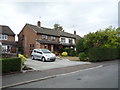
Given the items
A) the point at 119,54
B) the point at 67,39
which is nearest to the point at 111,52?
the point at 119,54

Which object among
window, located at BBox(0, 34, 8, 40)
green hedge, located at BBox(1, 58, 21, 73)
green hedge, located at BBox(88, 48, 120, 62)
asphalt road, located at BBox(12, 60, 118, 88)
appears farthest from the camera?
window, located at BBox(0, 34, 8, 40)

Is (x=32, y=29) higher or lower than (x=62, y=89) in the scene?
higher

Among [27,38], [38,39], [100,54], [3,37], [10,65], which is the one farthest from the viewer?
[27,38]

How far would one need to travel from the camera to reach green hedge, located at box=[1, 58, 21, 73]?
9539mm

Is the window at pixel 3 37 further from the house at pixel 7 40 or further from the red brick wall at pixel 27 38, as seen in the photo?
the red brick wall at pixel 27 38

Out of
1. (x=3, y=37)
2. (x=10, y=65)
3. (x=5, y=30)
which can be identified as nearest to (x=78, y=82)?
(x=10, y=65)

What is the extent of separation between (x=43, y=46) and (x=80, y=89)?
965 inches

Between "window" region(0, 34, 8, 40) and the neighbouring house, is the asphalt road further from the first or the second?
"window" region(0, 34, 8, 40)

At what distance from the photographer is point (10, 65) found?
988 centimetres

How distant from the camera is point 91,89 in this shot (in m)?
6.02

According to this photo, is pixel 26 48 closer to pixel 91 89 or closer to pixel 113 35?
pixel 113 35

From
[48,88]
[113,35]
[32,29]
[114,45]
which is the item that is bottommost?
[48,88]

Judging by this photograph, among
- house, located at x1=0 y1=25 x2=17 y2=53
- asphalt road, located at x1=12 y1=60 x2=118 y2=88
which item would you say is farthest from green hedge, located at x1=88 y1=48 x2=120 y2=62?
house, located at x1=0 y1=25 x2=17 y2=53

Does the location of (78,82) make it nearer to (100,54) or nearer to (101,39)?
(100,54)
